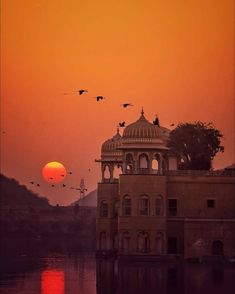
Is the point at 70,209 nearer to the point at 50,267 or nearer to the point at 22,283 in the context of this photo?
the point at 50,267

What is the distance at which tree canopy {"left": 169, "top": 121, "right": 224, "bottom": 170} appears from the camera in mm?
98250

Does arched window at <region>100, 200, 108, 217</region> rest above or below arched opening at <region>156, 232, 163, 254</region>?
above

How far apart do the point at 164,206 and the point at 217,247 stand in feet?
15.1

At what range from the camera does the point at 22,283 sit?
231 feet

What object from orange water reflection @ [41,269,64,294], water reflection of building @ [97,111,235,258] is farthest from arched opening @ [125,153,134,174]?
orange water reflection @ [41,269,64,294]

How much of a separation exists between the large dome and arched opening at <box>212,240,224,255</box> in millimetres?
8429

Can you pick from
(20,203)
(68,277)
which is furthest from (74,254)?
(20,203)

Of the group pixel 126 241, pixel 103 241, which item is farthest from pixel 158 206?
pixel 103 241

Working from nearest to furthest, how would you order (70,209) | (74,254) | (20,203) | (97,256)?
(97,256) → (74,254) → (70,209) → (20,203)

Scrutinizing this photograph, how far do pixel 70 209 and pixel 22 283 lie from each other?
80.9 m

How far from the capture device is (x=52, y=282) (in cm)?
7088

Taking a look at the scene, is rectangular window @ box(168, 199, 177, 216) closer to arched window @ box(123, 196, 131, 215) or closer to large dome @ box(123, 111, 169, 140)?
arched window @ box(123, 196, 131, 215)

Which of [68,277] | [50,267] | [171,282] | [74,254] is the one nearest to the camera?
[171,282]

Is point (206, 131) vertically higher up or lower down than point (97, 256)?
higher up
